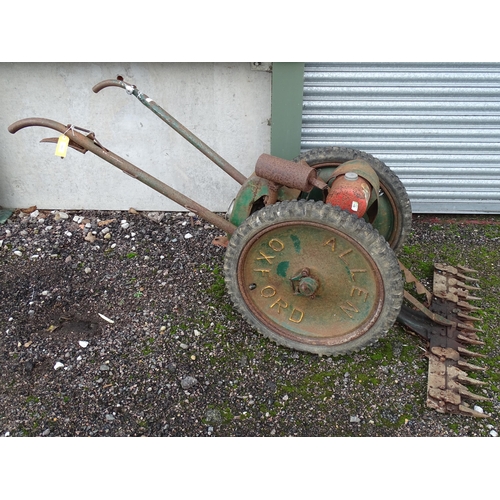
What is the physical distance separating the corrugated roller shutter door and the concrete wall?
0.49 metres

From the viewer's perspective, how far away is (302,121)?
4148mm

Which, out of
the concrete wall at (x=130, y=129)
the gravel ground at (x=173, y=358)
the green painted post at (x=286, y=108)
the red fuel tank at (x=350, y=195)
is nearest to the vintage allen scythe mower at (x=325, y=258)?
the red fuel tank at (x=350, y=195)

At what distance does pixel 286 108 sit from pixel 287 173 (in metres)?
1.15

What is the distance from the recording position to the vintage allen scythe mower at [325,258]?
2916 mm

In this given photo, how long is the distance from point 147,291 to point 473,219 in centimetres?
298

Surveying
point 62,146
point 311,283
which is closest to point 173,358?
point 311,283

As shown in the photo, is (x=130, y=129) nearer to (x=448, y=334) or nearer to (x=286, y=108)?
(x=286, y=108)

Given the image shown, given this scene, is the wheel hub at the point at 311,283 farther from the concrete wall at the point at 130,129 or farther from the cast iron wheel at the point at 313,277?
the concrete wall at the point at 130,129

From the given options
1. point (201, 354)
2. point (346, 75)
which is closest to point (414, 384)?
point (201, 354)

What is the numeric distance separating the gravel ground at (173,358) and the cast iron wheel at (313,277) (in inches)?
8.7

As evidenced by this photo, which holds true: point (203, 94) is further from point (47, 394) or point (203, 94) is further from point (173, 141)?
point (47, 394)

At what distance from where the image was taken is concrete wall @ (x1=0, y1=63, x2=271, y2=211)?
4020mm

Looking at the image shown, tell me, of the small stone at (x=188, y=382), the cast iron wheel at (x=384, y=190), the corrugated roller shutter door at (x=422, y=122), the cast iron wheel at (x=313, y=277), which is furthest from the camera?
the corrugated roller shutter door at (x=422, y=122)

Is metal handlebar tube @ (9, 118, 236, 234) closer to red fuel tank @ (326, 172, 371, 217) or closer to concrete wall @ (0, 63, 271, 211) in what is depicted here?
red fuel tank @ (326, 172, 371, 217)
